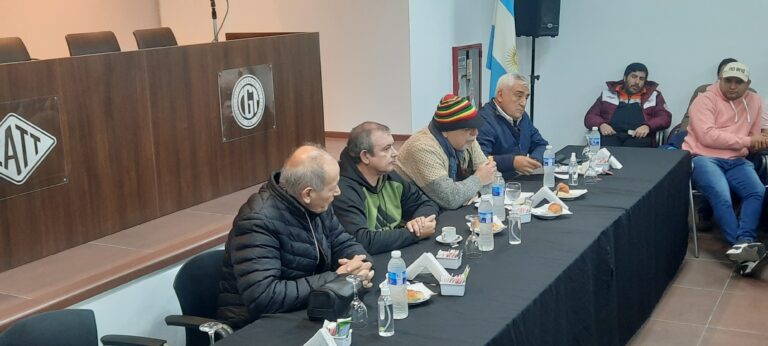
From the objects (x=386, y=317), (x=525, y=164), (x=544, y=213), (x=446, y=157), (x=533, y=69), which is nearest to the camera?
(x=386, y=317)

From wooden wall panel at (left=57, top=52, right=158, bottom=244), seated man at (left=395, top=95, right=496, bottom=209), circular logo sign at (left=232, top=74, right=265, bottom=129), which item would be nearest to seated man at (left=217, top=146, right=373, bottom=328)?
seated man at (left=395, top=95, right=496, bottom=209)

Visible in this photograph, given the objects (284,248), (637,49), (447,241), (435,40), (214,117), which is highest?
(435,40)

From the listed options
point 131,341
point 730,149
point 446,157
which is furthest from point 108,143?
point 730,149

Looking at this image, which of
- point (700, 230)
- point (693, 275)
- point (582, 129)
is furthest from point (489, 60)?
point (693, 275)

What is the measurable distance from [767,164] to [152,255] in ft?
12.3

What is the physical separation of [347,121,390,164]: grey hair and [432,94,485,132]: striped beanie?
0.62m

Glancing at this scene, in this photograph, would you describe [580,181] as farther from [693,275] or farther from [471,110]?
[693,275]

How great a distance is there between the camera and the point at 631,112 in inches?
244

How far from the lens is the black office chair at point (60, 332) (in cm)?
219

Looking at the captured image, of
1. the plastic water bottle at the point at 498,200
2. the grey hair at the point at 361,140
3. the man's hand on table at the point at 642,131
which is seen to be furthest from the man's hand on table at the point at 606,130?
the grey hair at the point at 361,140

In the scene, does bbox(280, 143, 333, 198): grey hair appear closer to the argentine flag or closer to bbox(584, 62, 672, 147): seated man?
bbox(584, 62, 672, 147): seated man

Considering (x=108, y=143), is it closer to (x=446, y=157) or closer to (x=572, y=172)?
(x=446, y=157)

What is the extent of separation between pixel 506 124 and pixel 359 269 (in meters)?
2.16

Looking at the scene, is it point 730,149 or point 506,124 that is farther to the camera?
point 730,149
